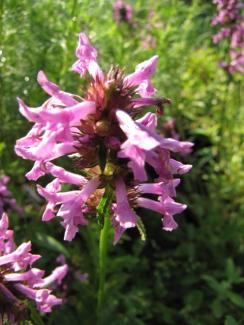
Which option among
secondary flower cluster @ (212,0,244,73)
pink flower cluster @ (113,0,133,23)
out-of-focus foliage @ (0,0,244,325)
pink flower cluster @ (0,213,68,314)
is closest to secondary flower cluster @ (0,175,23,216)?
out-of-focus foliage @ (0,0,244,325)

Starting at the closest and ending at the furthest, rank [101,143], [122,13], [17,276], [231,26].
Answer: [101,143] → [17,276] → [231,26] → [122,13]

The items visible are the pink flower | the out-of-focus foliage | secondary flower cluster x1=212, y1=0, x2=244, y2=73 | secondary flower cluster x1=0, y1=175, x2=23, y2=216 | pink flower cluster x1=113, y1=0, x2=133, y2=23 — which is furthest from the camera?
pink flower cluster x1=113, y1=0, x2=133, y2=23

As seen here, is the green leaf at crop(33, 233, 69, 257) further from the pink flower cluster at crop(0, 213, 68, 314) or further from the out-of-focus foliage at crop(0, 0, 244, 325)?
the pink flower cluster at crop(0, 213, 68, 314)

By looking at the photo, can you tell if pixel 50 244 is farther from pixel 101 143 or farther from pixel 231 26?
pixel 231 26

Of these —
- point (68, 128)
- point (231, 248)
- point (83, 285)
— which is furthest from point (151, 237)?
point (68, 128)

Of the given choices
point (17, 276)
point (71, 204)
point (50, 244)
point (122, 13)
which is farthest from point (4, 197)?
point (122, 13)

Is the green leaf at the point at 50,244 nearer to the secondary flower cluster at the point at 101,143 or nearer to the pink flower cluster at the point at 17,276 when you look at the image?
the pink flower cluster at the point at 17,276

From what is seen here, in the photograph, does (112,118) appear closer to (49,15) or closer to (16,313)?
(16,313)
